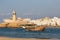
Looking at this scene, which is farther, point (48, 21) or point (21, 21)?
point (48, 21)

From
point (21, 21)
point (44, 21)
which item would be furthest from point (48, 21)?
point (21, 21)

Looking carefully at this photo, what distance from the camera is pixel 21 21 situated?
104 metres

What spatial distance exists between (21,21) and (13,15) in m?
7.76

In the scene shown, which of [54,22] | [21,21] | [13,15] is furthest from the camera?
[54,22]

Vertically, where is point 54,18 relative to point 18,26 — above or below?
above

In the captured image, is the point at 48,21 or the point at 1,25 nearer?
the point at 1,25

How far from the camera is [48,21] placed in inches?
5002

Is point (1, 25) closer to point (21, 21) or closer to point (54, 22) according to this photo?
point (21, 21)

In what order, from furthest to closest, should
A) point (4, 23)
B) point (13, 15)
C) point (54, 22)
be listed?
point (54, 22)
point (4, 23)
point (13, 15)

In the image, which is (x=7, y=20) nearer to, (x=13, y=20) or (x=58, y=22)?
(x=13, y=20)

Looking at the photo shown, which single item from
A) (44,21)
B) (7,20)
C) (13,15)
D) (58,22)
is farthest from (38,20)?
(13,15)

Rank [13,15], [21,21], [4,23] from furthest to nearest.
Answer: [4,23] < [21,21] < [13,15]

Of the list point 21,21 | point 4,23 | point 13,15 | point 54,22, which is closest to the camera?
point 13,15

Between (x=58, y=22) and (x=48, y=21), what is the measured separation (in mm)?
6205
